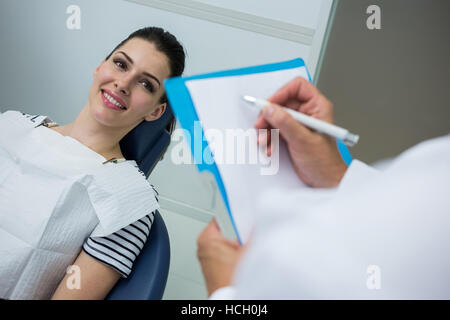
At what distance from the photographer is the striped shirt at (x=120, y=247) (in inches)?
32.3

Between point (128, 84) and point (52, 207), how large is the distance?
39 cm

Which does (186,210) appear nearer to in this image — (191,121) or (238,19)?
(238,19)

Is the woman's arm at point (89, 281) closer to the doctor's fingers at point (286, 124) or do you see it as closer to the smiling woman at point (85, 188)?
the smiling woman at point (85, 188)

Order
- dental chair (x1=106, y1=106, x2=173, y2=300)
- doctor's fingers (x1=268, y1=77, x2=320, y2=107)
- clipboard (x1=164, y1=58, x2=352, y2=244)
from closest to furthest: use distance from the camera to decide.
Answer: clipboard (x1=164, y1=58, x2=352, y2=244) < doctor's fingers (x1=268, y1=77, x2=320, y2=107) < dental chair (x1=106, y1=106, x2=173, y2=300)

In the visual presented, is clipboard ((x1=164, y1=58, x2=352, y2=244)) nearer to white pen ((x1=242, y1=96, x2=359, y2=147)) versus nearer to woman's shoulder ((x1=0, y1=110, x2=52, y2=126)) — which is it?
white pen ((x1=242, y1=96, x2=359, y2=147))

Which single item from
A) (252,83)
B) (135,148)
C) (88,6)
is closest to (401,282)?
(252,83)

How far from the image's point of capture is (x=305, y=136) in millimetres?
583

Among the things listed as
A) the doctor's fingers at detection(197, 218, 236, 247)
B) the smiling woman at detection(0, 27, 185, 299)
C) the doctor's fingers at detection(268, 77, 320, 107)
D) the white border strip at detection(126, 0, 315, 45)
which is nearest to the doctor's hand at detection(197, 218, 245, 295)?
the doctor's fingers at detection(197, 218, 236, 247)

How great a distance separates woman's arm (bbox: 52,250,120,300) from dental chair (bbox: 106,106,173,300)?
0.02 meters

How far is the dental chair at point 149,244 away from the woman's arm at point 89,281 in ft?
0.08

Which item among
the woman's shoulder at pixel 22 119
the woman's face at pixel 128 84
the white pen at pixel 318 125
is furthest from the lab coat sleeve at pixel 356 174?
the woman's shoulder at pixel 22 119

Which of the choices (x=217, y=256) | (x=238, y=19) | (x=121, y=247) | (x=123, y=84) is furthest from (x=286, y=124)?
(x=238, y=19)

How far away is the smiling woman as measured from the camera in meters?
0.83

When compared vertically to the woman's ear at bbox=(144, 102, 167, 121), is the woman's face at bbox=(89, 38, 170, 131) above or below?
above
